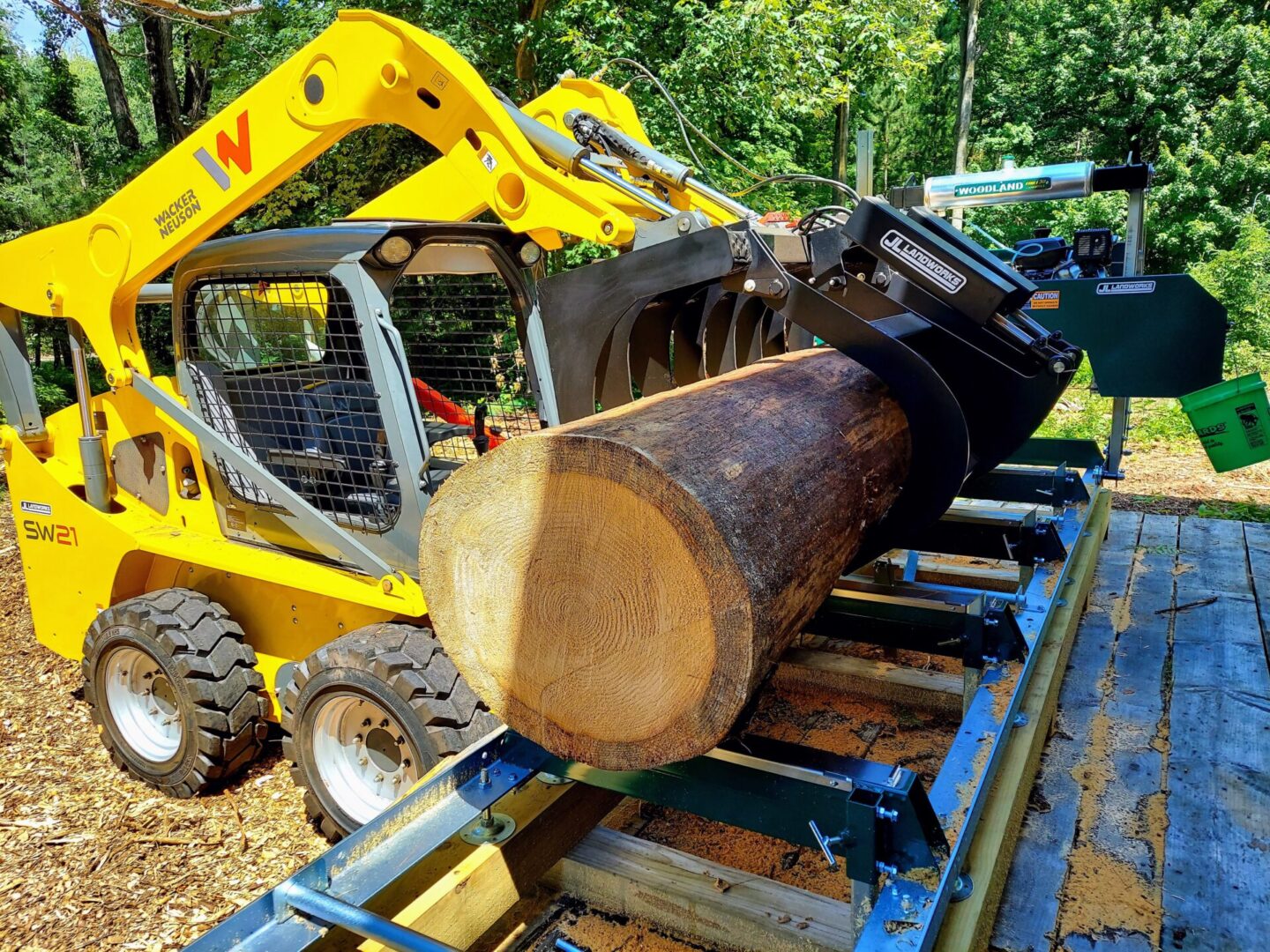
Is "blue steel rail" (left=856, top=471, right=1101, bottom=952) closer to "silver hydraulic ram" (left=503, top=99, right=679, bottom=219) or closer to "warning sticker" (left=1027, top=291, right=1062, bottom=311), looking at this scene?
"silver hydraulic ram" (left=503, top=99, right=679, bottom=219)

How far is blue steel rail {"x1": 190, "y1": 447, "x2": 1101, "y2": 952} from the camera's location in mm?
1727

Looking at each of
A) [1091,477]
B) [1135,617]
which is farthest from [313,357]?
[1091,477]

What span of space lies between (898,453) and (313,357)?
7.43 ft

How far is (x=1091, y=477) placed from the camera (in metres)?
5.09

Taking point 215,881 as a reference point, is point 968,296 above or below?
above

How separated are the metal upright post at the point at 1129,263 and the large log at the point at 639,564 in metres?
3.99

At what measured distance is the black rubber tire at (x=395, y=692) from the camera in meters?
2.87

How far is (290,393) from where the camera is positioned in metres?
3.40

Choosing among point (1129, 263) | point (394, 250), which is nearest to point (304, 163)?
point (394, 250)

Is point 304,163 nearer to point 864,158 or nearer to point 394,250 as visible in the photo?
point 394,250

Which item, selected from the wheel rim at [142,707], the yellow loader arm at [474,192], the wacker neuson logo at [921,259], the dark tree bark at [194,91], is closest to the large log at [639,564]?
the wacker neuson logo at [921,259]

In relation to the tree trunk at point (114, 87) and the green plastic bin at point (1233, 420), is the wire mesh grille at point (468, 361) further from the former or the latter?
the tree trunk at point (114, 87)

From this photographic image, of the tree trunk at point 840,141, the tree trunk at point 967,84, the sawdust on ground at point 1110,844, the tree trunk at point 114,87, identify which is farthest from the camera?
the tree trunk at point 967,84

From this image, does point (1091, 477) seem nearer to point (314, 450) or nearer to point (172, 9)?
point (314, 450)
